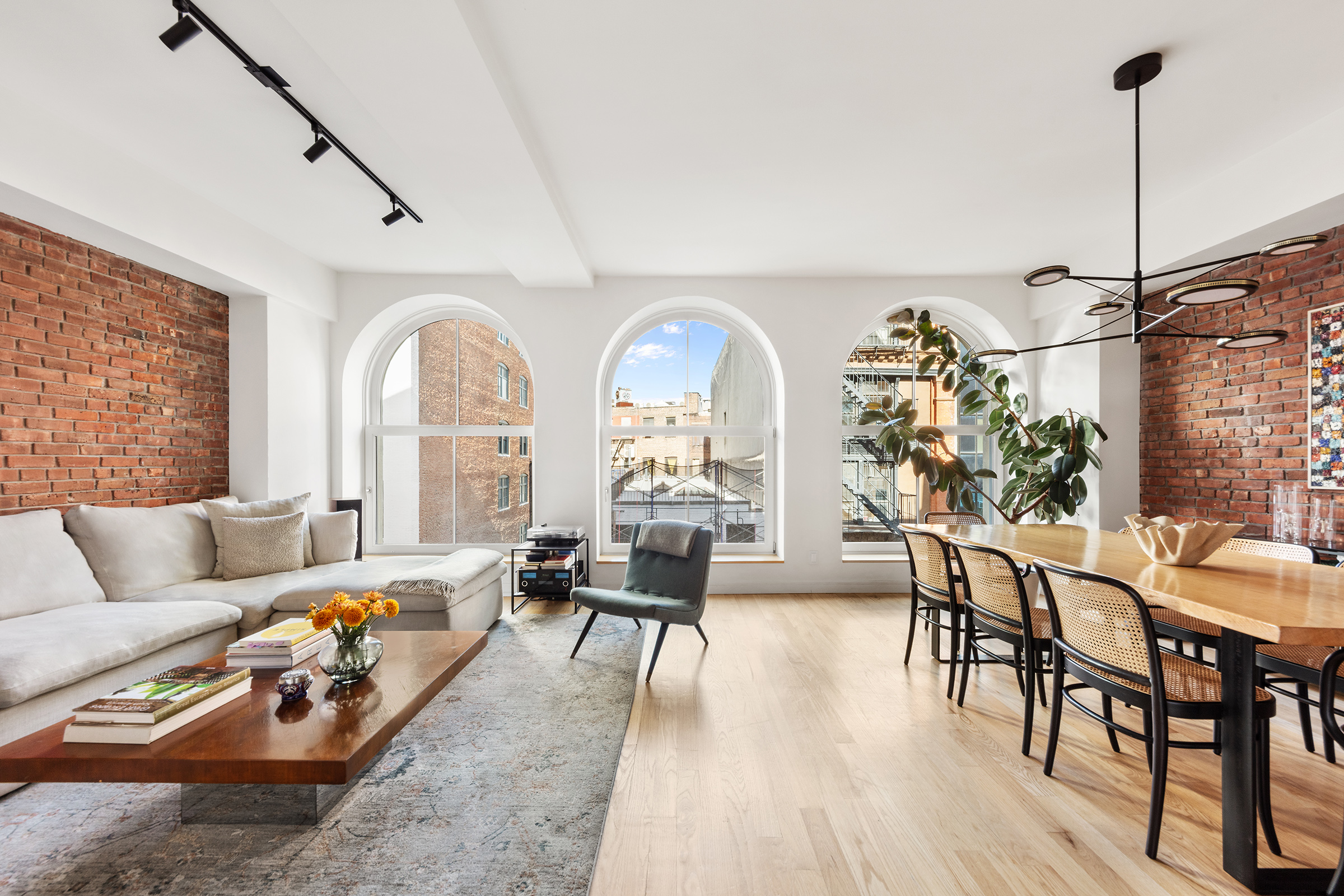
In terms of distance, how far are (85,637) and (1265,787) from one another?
167 inches

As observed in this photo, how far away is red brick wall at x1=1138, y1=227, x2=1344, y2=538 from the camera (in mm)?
3520

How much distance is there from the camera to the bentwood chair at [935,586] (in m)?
3.04

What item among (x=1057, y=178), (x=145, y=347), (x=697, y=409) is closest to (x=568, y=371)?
(x=697, y=409)

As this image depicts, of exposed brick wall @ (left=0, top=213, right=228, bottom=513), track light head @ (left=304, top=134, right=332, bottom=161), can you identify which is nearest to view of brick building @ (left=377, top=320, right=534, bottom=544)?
exposed brick wall @ (left=0, top=213, right=228, bottom=513)

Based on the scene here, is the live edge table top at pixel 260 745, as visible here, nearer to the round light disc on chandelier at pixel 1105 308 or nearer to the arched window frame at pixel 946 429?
the round light disc on chandelier at pixel 1105 308

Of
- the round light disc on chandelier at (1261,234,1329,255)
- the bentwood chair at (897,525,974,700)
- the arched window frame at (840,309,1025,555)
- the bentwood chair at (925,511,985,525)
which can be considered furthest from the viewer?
the arched window frame at (840,309,1025,555)

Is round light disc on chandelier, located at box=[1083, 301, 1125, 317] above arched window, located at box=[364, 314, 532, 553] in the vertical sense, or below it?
above

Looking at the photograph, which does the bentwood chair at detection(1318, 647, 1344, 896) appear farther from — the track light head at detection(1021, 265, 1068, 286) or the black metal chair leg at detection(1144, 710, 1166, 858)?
the track light head at detection(1021, 265, 1068, 286)

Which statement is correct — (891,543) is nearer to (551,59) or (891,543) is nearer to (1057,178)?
(1057,178)

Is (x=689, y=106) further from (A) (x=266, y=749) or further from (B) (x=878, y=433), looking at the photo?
(B) (x=878, y=433)

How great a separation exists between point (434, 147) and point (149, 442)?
2.78m

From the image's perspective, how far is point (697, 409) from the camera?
5.68 metres

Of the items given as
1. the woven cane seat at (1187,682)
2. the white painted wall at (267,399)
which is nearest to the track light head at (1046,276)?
the woven cane seat at (1187,682)

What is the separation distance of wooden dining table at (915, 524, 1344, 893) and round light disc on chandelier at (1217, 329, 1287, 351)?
103 centimetres
